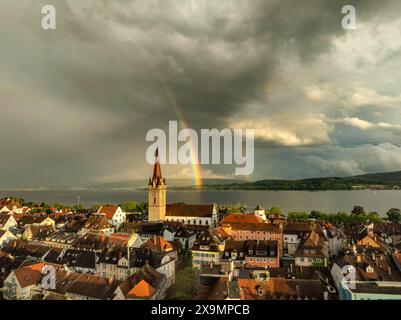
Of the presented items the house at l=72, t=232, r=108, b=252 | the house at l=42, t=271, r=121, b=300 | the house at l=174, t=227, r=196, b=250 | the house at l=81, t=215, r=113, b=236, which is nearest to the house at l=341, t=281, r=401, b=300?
the house at l=42, t=271, r=121, b=300

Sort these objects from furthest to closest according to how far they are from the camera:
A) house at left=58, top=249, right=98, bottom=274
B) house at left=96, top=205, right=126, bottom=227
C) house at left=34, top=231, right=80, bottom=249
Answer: house at left=96, top=205, right=126, bottom=227 < house at left=34, top=231, right=80, bottom=249 < house at left=58, top=249, right=98, bottom=274

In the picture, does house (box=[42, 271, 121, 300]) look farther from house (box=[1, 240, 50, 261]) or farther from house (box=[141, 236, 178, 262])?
house (box=[141, 236, 178, 262])

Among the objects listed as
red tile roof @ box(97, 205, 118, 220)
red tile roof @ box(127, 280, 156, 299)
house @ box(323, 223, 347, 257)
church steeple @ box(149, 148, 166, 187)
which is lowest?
house @ box(323, 223, 347, 257)

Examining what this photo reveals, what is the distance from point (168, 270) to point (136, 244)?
1083cm

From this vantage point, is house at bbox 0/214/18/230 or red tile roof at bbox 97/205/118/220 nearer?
house at bbox 0/214/18/230

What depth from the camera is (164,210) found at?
6738cm

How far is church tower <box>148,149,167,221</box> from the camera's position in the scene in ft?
217

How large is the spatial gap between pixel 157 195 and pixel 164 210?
3.82 meters

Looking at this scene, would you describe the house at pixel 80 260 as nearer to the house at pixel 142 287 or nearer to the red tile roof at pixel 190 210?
the house at pixel 142 287

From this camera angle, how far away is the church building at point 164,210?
65.1 m

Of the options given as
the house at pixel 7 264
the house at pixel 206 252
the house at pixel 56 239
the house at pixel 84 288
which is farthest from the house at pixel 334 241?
the house at pixel 7 264
